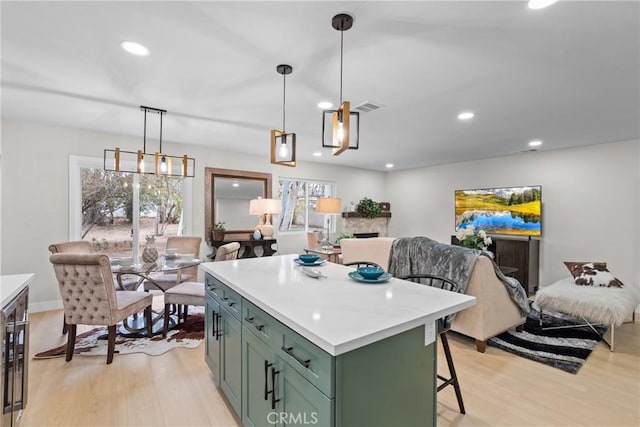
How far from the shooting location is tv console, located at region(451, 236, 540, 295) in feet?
16.1

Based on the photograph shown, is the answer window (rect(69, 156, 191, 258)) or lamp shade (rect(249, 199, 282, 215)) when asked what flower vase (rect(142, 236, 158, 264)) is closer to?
window (rect(69, 156, 191, 258))

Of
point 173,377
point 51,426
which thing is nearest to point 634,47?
point 173,377

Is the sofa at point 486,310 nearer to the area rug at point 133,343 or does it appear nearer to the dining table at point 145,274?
the area rug at point 133,343

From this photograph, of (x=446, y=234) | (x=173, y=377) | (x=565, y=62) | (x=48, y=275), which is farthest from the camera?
(x=446, y=234)

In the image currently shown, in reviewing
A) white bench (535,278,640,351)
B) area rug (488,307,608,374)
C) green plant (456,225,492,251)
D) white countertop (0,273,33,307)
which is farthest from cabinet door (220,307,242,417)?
white bench (535,278,640,351)

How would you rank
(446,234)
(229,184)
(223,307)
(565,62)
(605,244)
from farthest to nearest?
(446,234) → (229,184) → (605,244) → (565,62) → (223,307)

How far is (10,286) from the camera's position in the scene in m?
1.59

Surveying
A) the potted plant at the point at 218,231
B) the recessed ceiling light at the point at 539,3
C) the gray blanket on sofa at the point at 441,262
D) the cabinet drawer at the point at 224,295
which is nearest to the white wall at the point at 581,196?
the gray blanket on sofa at the point at 441,262

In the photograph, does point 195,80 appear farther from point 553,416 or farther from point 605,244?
point 605,244

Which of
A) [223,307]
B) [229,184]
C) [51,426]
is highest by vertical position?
[229,184]

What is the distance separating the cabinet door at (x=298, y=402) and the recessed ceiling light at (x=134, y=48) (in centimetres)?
218

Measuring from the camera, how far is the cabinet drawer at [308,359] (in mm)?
1059

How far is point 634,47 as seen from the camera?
6.50 feet

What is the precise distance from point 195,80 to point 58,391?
2.61 meters
